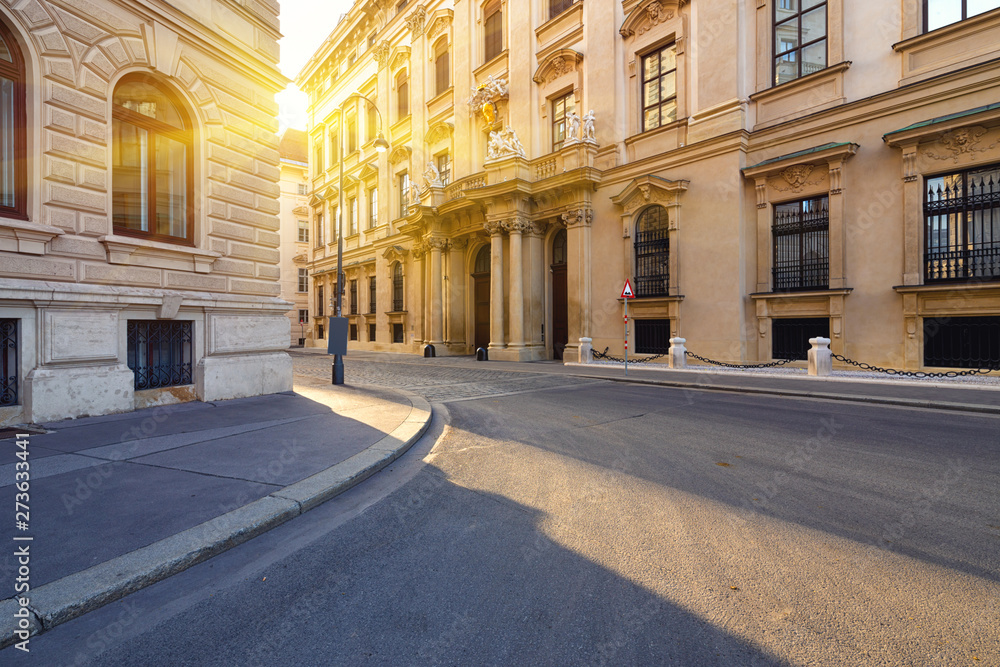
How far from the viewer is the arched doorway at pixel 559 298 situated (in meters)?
21.0

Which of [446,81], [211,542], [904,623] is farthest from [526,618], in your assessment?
[446,81]

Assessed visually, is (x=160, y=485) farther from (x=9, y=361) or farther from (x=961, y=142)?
(x=961, y=142)

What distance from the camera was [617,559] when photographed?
2.88m

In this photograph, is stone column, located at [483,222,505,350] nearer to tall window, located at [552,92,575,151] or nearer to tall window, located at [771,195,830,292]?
tall window, located at [552,92,575,151]

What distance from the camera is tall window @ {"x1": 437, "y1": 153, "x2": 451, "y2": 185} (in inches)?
1049

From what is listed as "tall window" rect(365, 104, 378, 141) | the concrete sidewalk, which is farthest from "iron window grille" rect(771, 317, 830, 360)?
"tall window" rect(365, 104, 378, 141)

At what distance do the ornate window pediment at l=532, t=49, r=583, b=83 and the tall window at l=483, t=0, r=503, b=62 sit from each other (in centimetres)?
381

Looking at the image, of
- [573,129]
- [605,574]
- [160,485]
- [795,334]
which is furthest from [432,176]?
[605,574]

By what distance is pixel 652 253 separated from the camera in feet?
56.2

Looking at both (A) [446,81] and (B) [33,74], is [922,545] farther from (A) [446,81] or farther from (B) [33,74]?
(A) [446,81]

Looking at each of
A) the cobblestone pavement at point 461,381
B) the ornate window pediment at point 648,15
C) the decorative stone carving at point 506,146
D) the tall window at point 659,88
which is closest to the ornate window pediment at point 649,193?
the tall window at point 659,88

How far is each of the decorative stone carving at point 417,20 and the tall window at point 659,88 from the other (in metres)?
15.3

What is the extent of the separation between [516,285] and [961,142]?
13783mm

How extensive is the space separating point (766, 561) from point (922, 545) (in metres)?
1.09
